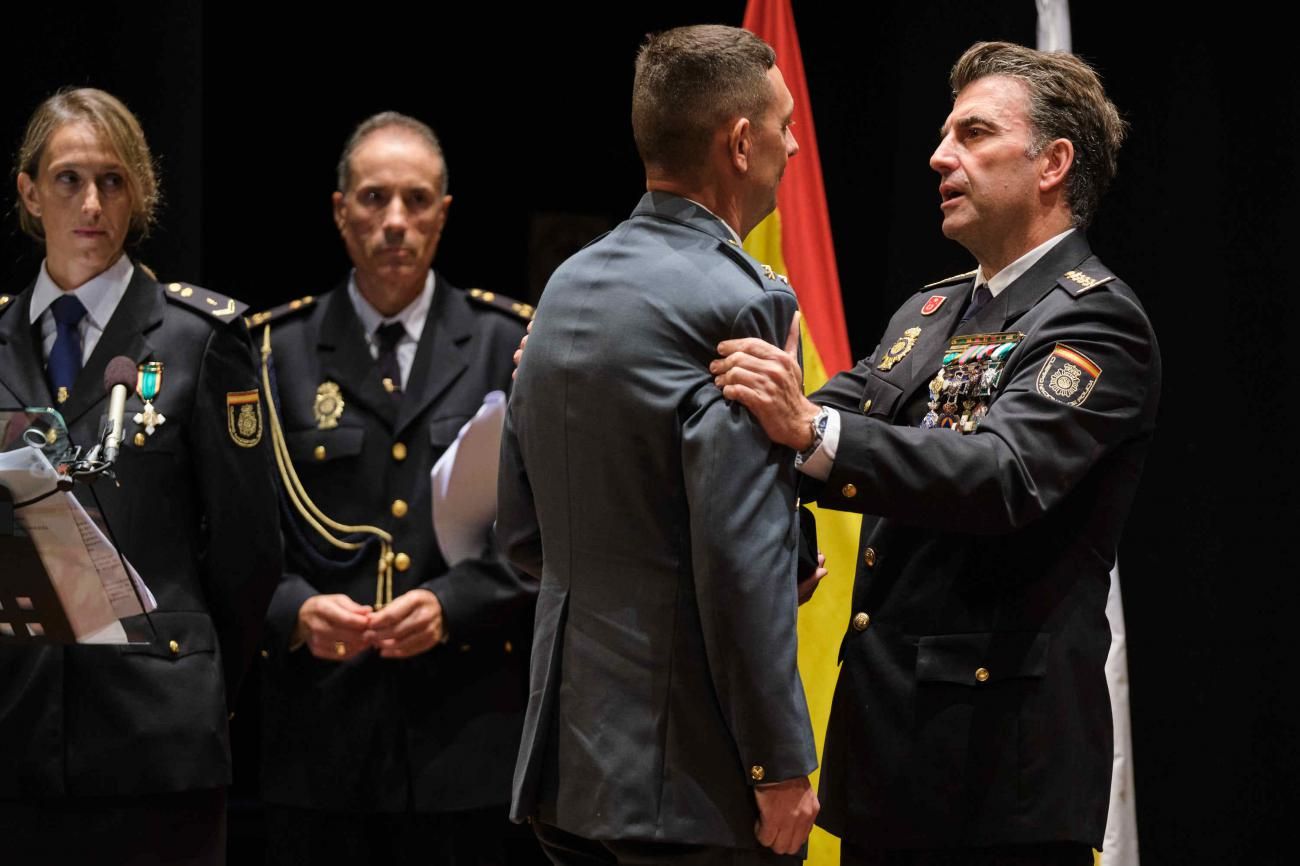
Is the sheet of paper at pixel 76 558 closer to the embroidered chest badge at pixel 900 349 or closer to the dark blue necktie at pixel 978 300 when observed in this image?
the embroidered chest badge at pixel 900 349

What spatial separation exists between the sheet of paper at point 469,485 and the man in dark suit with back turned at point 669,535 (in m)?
1.19

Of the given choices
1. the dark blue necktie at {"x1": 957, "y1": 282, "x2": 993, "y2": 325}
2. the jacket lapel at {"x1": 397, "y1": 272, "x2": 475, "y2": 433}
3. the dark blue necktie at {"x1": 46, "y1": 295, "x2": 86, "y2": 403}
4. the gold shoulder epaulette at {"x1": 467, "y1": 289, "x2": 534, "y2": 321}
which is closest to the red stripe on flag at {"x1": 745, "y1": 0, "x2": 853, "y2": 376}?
the gold shoulder epaulette at {"x1": 467, "y1": 289, "x2": 534, "y2": 321}

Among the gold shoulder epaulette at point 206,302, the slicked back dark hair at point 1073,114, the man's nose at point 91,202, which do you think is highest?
the slicked back dark hair at point 1073,114

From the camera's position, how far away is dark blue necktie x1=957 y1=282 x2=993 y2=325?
2607 millimetres

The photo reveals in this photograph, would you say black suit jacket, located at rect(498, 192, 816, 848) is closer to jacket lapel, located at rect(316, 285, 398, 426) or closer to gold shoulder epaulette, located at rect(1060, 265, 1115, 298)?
gold shoulder epaulette, located at rect(1060, 265, 1115, 298)

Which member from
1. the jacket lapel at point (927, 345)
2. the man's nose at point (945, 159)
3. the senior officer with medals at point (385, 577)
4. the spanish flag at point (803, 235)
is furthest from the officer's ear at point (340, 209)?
the man's nose at point (945, 159)

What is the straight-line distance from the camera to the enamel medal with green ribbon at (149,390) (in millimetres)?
2879

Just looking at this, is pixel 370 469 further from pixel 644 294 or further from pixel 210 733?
pixel 644 294

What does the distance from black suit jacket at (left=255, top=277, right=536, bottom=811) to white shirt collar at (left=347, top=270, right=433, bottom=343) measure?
0.02 metres

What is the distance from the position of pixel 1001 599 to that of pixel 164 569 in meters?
1.49

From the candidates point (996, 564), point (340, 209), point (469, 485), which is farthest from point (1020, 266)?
point (340, 209)

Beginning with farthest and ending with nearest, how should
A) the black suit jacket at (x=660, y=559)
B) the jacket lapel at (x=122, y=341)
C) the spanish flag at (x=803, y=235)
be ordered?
1. the spanish flag at (x=803, y=235)
2. the jacket lapel at (x=122, y=341)
3. the black suit jacket at (x=660, y=559)

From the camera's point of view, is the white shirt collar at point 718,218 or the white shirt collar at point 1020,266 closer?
the white shirt collar at point 718,218

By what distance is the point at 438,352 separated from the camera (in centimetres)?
361
